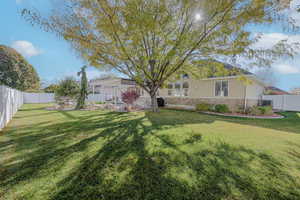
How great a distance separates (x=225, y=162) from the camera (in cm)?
273

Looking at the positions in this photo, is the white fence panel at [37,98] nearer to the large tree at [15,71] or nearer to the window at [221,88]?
the large tree at [15,71]

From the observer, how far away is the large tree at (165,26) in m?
5.37

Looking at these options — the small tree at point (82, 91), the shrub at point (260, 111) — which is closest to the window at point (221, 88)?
the shrub at point (260, 111)

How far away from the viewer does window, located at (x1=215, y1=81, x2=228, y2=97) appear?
1152 cm

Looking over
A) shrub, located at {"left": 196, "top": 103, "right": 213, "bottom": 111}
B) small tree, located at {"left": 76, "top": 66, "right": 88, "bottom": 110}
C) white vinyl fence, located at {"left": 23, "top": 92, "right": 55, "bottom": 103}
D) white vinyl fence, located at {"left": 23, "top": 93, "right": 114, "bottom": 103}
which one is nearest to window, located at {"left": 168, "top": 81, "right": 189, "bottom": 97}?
shrub, located at {"left": 196, "top": 103, "right": 213, "bottom": 111}

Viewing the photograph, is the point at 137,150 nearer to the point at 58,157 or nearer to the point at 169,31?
the point at 58,157

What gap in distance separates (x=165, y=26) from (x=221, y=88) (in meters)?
8.35

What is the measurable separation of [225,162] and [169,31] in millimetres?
6796

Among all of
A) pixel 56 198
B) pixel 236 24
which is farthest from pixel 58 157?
pixel 236 24

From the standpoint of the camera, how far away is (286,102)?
539 inches

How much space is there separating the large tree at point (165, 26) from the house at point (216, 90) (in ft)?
7.33

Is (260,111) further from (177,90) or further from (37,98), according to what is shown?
(37,98)

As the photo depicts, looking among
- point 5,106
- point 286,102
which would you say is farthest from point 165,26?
point 286,102

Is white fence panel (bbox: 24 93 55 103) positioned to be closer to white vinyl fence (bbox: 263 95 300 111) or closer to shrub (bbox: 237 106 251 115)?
shrub (bbox: 237 106 251 115)
